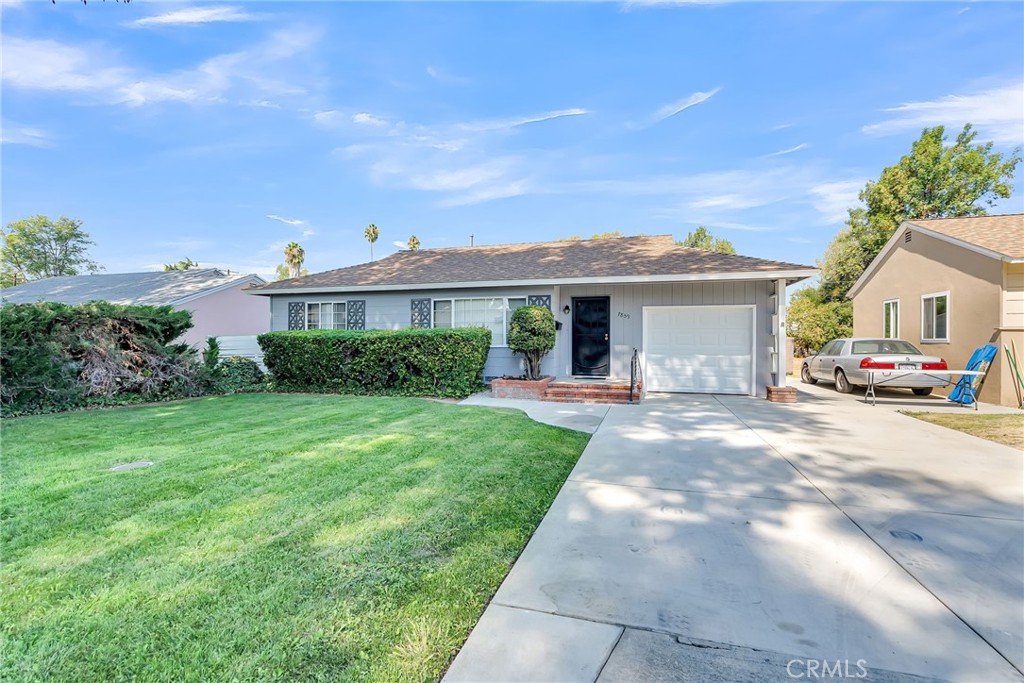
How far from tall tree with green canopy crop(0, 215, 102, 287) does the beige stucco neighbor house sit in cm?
4835

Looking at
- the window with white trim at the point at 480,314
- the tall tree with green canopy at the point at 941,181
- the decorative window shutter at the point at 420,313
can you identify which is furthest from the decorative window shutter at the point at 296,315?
the tall tree with green canopy at the point at 941,181

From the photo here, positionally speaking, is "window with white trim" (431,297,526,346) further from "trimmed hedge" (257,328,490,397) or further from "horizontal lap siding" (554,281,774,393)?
"horizontal lap siding" (554,281,774,393)

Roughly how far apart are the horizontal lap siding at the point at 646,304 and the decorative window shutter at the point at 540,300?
0.88 feet

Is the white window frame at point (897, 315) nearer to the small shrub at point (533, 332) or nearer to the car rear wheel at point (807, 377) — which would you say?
the car rear wheel at point (807, 377)

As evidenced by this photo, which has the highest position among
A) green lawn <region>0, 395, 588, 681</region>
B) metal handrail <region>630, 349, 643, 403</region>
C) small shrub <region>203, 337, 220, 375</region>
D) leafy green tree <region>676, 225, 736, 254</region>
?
leafy green tree <region>676, 225, 736, 254</region>

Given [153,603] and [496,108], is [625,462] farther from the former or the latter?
[496,108]

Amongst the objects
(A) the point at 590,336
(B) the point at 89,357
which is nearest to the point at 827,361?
(A) the point at 590,336

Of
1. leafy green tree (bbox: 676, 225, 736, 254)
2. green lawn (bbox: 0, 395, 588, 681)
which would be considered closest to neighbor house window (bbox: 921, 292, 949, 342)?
green lawn (bbox: 0, 395, 588, 681)

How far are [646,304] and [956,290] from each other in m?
7.37

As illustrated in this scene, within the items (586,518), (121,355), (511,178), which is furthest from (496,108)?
(586,518)

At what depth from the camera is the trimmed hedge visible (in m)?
9.05

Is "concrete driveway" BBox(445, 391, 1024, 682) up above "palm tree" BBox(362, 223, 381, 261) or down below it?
below

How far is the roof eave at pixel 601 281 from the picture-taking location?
844 centimetres

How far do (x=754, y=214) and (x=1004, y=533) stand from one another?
1996cm
